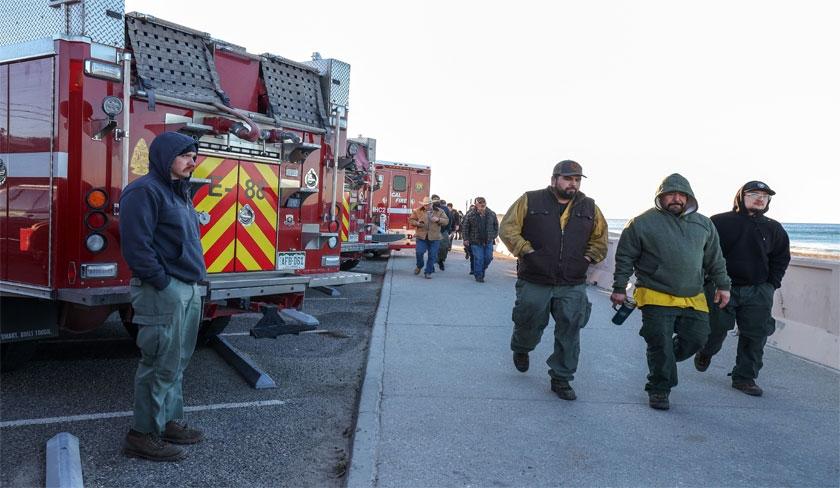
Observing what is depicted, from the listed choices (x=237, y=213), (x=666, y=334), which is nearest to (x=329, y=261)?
(x=237, y=213)

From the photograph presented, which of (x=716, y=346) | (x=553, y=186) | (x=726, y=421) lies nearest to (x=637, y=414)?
(x=726, y=421)

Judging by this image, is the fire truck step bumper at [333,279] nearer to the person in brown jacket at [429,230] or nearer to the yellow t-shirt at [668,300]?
the yellow t-shirt at [668,300]

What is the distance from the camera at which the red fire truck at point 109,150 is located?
4953 millimetres

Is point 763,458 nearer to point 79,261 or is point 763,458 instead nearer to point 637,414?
point 637,414

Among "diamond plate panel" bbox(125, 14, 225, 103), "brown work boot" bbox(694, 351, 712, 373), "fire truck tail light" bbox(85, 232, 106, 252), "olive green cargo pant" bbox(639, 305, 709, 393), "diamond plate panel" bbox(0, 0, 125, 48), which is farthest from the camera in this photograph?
"brown work boot" bbox(694, 351, 712, 373)

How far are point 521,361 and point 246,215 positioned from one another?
279cm

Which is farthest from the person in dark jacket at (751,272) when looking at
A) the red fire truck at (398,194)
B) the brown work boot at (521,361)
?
the red fire truck at (398,194)

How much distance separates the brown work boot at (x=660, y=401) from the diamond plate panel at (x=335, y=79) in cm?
414

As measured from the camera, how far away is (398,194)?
2048 centimetres

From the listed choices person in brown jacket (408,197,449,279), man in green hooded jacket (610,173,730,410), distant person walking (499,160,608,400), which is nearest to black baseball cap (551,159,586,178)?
distant person walking (499,160,608,400)

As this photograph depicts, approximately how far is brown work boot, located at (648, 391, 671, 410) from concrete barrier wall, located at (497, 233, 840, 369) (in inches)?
109

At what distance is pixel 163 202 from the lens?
4.03m

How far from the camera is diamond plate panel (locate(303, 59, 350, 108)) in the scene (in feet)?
23.3

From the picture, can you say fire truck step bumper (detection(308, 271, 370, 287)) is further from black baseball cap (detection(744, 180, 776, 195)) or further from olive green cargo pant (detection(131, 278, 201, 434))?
black baseball cap (detection(744, 180, 776, 195))
